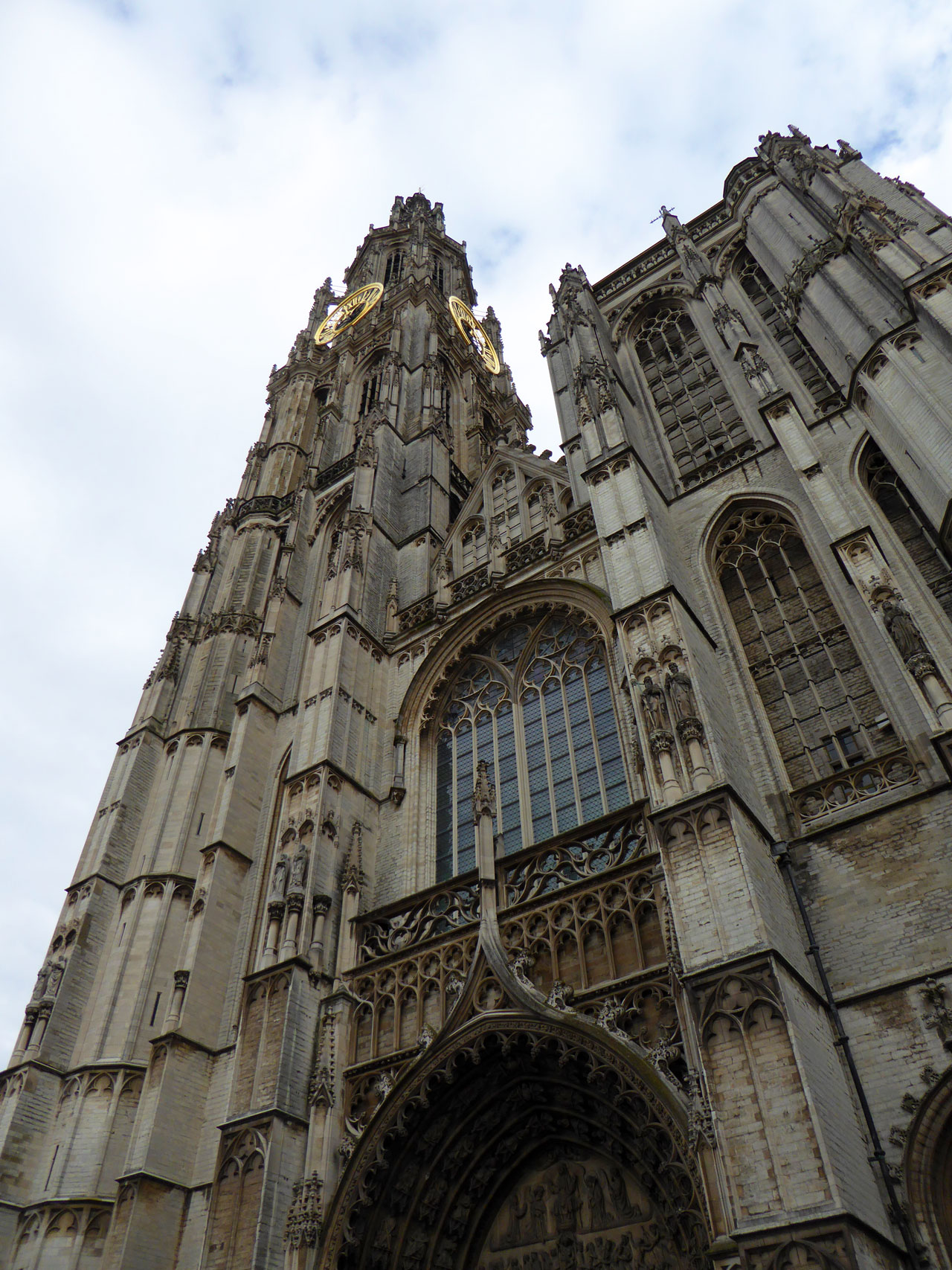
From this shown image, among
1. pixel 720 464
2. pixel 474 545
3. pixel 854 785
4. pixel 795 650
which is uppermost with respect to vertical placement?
pixel 474 545

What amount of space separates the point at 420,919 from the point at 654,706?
13.8ft

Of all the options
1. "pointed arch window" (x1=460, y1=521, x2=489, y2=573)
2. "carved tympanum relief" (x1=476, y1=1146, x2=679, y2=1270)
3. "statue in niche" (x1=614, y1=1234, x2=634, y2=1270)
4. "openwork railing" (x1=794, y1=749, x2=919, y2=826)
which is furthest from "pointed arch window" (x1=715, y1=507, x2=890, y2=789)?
"pointed arch window" (x1=460, y1=521, x2=489, y2=573)

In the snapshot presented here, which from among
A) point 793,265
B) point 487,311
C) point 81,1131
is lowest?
point 81,1131

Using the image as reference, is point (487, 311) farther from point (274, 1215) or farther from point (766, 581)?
point (274, 1215)

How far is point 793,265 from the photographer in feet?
51.5

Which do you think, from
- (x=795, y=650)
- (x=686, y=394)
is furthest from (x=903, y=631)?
(x=686, y=394)

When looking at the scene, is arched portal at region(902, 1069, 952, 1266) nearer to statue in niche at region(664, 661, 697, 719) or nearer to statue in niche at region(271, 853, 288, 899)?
statue in niche at region(664, 661, 697, 719)

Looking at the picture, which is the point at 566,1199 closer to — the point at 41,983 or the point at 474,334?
the point at 41,983

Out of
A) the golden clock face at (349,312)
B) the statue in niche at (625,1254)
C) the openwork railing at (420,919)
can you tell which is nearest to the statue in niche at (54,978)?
A: the openwork railing at (420,919)

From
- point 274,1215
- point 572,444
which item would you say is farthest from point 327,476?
point 274,1215

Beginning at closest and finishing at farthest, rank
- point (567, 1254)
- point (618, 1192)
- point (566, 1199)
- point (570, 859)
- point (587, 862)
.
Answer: point (567, 1254), point (618, 1192), point (566, 1199), point (587, 862), point (570, 859)

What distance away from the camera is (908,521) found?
40.3 feet

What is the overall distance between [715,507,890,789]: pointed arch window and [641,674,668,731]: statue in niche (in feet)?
6.54

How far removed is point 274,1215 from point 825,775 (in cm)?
775
